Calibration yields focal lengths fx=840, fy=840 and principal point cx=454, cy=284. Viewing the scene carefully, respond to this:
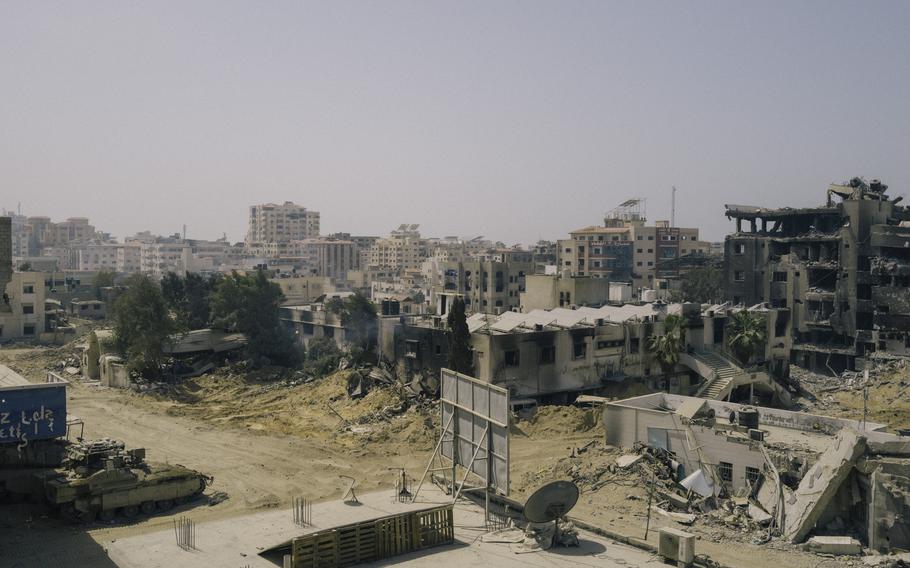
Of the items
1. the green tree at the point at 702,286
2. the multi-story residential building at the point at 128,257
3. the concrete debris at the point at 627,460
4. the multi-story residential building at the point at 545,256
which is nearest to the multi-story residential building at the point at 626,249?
the multi-story residential building at the point at 545,256

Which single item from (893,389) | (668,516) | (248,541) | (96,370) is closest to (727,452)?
(668,516)

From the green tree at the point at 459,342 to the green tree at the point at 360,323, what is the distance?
33.6ft

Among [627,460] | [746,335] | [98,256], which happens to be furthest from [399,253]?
[627,460]

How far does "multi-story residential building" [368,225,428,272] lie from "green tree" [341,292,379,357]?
104 meters

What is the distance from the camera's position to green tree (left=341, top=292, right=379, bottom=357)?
52.0m

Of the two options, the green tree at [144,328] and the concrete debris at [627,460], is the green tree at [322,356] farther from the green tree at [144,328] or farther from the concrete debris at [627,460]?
the concrete debris at [627,460]

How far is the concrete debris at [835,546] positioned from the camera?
22625 millimetres

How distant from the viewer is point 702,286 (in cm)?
8050

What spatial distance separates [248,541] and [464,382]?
7422 mm

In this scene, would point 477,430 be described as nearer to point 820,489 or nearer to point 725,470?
point 725,470

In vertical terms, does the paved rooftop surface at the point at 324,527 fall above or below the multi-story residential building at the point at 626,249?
below

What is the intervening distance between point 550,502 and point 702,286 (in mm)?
62436

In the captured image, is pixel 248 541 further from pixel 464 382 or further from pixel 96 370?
pixel 96 370

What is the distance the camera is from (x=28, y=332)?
255 feet
